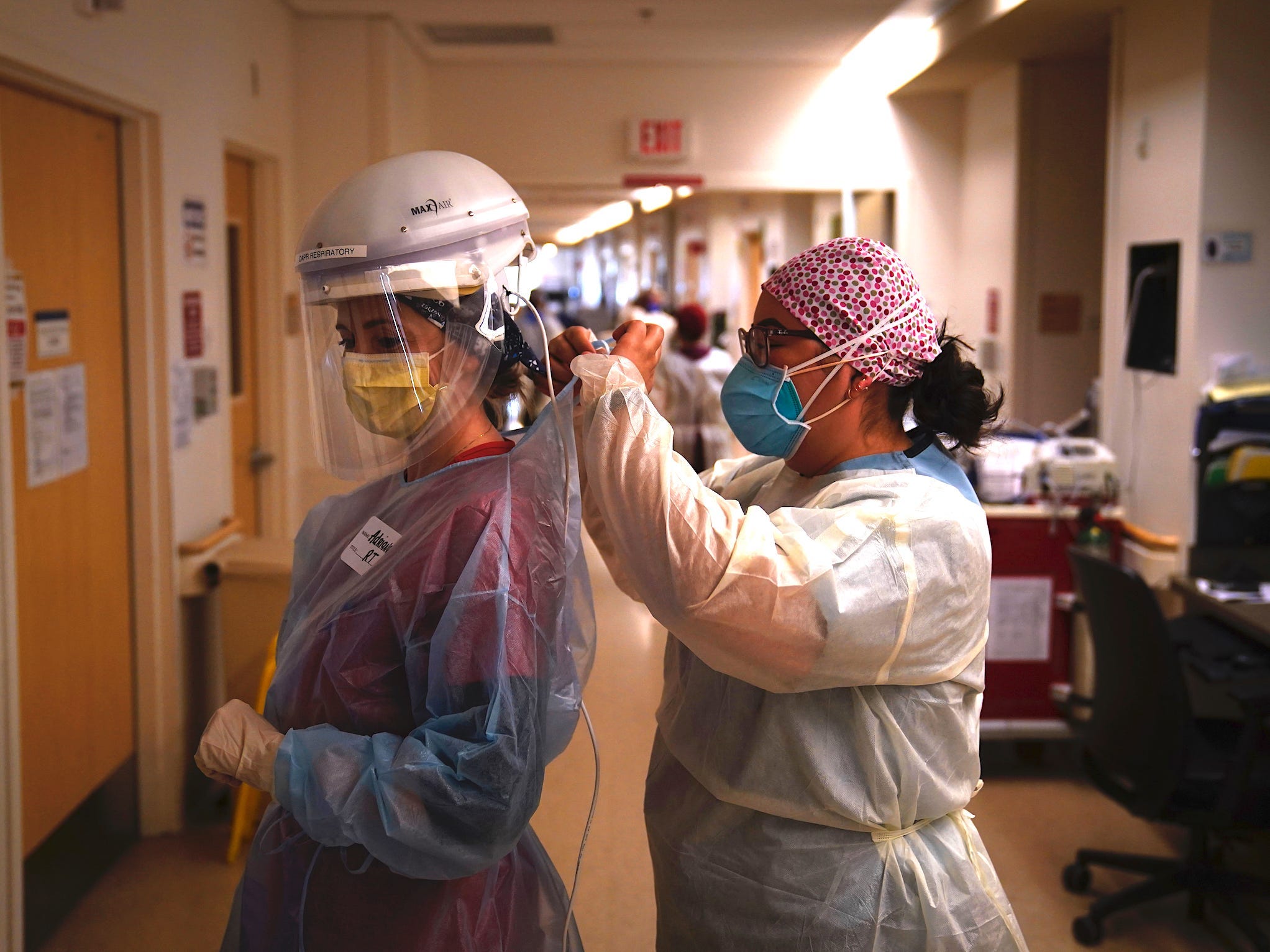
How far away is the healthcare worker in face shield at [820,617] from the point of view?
1254mm

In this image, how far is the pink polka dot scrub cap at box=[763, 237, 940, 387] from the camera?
55.9 inches

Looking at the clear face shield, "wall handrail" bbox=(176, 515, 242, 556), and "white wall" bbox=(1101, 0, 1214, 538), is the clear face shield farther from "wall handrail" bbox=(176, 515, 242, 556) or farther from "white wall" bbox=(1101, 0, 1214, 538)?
"white wall" bbox=(1101, 0, 1214, 538)

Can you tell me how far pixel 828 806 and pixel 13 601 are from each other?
181 cm

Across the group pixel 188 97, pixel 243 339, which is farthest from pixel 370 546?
pixel 243 339

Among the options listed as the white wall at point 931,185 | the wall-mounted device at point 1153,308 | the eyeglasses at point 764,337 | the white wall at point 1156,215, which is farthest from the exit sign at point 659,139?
the eyeglasses at point 764,337

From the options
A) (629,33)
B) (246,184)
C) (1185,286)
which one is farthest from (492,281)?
(629,33)

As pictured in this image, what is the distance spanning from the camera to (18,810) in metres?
2.34

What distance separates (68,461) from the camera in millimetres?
2824

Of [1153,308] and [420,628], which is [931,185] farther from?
[420,628]

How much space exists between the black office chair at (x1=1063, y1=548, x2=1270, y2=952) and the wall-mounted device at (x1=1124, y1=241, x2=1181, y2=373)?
46.7 inches

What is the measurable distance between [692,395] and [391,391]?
5.08 metres

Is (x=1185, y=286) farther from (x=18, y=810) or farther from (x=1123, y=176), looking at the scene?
(x=18, y=810)

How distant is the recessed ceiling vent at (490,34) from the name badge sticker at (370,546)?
14.1 ft

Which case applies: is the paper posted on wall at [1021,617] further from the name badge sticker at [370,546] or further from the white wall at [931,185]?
the name badge sticker at [370,546]
